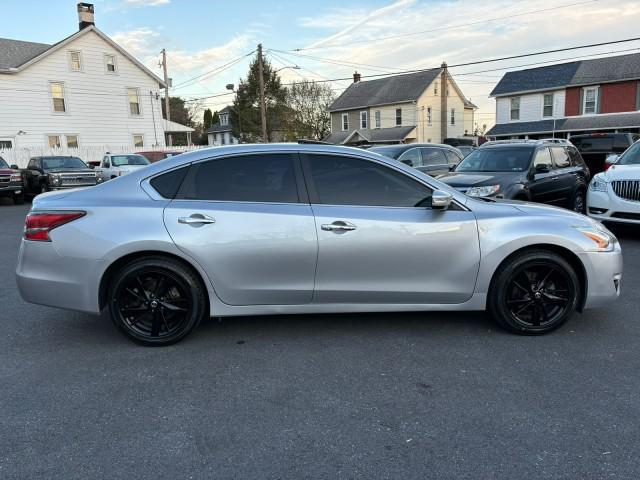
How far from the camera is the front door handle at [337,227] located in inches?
153

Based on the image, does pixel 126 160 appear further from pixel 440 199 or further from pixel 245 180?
pixel 440 199

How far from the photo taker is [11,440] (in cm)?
278

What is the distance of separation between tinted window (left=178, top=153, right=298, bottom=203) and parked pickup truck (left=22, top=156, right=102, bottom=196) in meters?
14.2

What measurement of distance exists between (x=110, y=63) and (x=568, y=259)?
105 feet

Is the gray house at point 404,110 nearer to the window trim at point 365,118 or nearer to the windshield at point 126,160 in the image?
the window trim at point 365,118

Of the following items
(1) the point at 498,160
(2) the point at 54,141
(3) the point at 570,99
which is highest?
(3) the point at 570,99

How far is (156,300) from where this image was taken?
3961 mm

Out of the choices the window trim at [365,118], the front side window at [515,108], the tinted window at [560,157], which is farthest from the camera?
the window trim at [365,118]

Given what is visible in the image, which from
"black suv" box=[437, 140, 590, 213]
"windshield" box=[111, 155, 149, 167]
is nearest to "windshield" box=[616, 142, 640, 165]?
"black suv" box=[437, 140, 590, 213]

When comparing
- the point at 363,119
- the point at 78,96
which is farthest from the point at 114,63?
the point at 363,119

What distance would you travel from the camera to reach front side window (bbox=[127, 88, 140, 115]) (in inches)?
1230

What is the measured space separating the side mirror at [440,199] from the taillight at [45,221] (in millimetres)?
2769

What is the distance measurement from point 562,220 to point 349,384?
233cm

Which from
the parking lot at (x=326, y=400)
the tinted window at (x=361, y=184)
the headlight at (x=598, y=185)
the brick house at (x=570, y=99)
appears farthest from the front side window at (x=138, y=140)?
the tinted window at (x=361, y=184)
